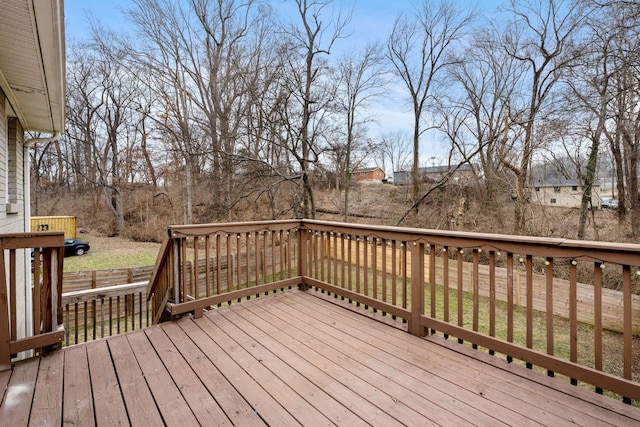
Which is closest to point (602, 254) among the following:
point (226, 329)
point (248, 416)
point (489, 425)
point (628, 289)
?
point (628, 289)

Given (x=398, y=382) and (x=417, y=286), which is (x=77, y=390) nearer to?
(x=398, y=382)

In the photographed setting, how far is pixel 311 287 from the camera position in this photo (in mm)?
4164

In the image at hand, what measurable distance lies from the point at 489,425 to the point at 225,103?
11.8m

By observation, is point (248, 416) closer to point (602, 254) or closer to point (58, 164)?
point (602, 254)

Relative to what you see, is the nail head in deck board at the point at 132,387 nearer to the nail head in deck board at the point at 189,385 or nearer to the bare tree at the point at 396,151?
the nail head in deck board at the point at 189,385

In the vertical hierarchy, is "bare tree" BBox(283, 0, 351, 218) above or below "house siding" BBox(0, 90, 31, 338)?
above

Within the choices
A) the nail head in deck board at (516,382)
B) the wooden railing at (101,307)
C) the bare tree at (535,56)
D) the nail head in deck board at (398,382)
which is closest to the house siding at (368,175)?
the bare tree at (535,56)

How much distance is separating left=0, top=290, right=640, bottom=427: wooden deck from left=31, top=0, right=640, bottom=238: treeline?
678 cm

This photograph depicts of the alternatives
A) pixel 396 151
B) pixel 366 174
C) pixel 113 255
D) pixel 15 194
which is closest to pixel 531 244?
pixel 15 194

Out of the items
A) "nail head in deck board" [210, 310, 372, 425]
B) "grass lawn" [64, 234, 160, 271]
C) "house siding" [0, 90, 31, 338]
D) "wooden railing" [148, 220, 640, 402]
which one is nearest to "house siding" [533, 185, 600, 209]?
"wooden railing" [148, 220, 640, 402]

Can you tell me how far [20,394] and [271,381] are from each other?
1.55 meters

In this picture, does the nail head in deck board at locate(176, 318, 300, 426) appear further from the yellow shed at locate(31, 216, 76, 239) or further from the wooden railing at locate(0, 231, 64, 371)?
the yellow shed at locate(31, 216, 76, 239)

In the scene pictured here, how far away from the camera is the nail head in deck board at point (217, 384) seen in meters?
1.77

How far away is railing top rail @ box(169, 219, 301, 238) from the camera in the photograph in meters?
3.09
